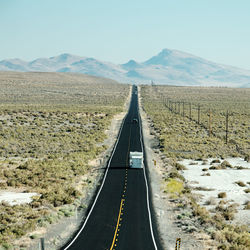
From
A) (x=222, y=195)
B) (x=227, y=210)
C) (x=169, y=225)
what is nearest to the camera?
(x=169, y=225)

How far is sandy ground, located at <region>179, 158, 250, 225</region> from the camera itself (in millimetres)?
31828

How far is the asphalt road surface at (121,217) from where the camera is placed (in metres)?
22.6

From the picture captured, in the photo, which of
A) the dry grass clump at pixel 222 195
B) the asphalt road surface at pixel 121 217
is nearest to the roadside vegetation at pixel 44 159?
the asphalt road surface at pixel 121 217

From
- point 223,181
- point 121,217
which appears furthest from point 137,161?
point 121,217

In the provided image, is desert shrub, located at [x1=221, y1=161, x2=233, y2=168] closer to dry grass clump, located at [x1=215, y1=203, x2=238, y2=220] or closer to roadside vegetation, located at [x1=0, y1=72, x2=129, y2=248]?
dry grass clump, located at [x1=215, y1=203, x2=238, y2=220]

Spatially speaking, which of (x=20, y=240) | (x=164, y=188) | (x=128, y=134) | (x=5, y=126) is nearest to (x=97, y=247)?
(x=20, y=240)

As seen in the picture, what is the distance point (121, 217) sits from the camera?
26922 millimetres

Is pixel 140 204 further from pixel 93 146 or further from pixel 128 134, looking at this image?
pixel 128 134

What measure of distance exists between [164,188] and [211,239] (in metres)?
12.2

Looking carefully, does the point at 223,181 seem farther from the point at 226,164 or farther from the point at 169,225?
the point at 169,225

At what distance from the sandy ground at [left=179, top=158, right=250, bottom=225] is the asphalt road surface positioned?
5481mm

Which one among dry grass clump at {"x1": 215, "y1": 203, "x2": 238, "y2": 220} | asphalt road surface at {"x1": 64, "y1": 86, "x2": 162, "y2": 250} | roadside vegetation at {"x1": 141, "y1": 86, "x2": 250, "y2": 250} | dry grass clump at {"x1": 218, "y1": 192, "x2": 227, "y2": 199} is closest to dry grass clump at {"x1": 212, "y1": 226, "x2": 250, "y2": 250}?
roadside vegetation at {"x1": 141, "y1": 86, "x2": 250, "y2": 250}

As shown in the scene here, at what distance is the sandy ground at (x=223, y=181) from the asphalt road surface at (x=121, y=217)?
5.48m

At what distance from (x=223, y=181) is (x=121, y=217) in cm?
1749
